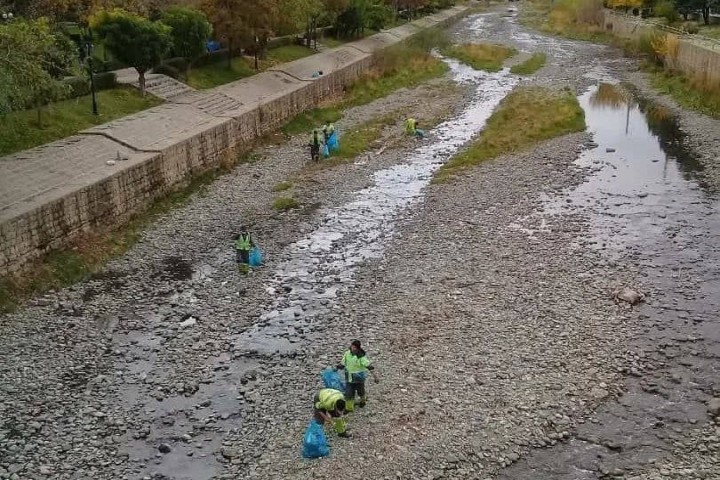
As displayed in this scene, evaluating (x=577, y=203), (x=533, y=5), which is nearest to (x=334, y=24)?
(x=577, y=203)

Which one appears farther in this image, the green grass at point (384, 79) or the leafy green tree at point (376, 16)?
the leafy green tree at point (376, 16)

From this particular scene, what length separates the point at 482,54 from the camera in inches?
2594

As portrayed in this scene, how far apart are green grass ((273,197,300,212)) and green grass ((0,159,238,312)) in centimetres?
367

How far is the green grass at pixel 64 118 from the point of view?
24906mm

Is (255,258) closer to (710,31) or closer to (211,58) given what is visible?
(211,58)

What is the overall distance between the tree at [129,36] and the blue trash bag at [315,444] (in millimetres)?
23904

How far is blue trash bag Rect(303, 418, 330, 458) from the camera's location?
1251 centimetres

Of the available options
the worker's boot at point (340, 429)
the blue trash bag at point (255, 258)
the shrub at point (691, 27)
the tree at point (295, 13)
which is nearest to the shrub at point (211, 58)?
the tree at point (295, 13)

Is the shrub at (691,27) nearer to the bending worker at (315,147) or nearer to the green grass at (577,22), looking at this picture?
the green grass at (577,22)

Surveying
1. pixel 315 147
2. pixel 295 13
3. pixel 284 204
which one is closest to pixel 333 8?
pixel 295 13

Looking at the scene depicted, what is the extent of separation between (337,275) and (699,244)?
11.4m


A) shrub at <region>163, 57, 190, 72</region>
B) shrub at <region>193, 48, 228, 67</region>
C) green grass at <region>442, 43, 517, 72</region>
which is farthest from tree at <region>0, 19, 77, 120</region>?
green grass at <region>442, 43, 517, 72</region>

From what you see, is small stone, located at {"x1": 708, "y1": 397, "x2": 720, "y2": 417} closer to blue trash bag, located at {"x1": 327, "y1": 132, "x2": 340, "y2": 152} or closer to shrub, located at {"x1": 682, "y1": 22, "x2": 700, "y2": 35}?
A: blue trash bag, located at {"x1": 327, "y1": 132, "x2": 340, "y2": 152}

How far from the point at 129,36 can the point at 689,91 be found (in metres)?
32.8
